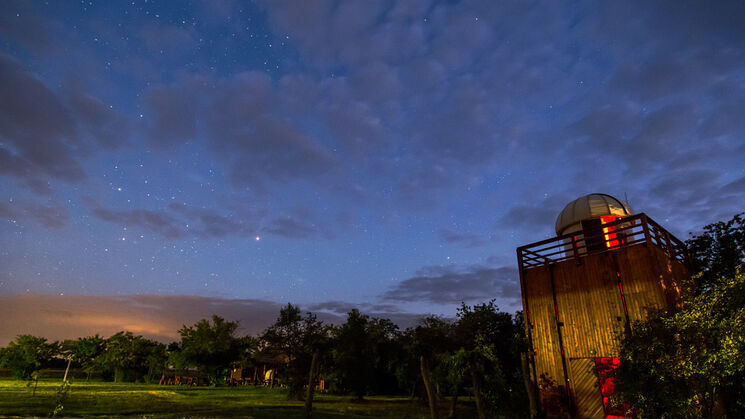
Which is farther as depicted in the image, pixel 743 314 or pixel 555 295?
pixel 555 295

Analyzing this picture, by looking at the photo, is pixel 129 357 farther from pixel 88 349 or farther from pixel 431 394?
pixel 431 394

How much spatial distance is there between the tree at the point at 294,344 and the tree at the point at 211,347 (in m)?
25.4

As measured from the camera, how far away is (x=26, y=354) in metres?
53.4

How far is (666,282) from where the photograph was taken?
1596 centimetres

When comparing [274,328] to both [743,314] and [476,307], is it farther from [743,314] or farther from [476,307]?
[743,314]

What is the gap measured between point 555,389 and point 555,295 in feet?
14.2

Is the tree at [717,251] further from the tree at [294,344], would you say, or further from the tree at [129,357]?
the tree at [129,357]

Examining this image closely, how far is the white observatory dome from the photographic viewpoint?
21.3 m

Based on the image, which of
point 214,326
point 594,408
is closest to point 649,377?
point 594,408

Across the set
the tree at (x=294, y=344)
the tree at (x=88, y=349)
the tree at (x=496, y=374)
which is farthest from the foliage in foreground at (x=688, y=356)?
the tree at (x=88, y=349)

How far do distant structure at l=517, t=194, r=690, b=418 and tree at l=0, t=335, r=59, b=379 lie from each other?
220ft

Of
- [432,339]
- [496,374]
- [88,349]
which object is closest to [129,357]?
[88,349]

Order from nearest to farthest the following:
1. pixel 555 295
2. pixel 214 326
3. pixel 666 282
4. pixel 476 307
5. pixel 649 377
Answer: pixel 649 377
pixel 666 282
pixel 555 295
pixel 476 307
pixel 214 326

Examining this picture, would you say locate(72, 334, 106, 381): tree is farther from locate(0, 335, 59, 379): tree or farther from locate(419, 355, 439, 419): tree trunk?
locate(419, 355, 439, 419): tree trunk
